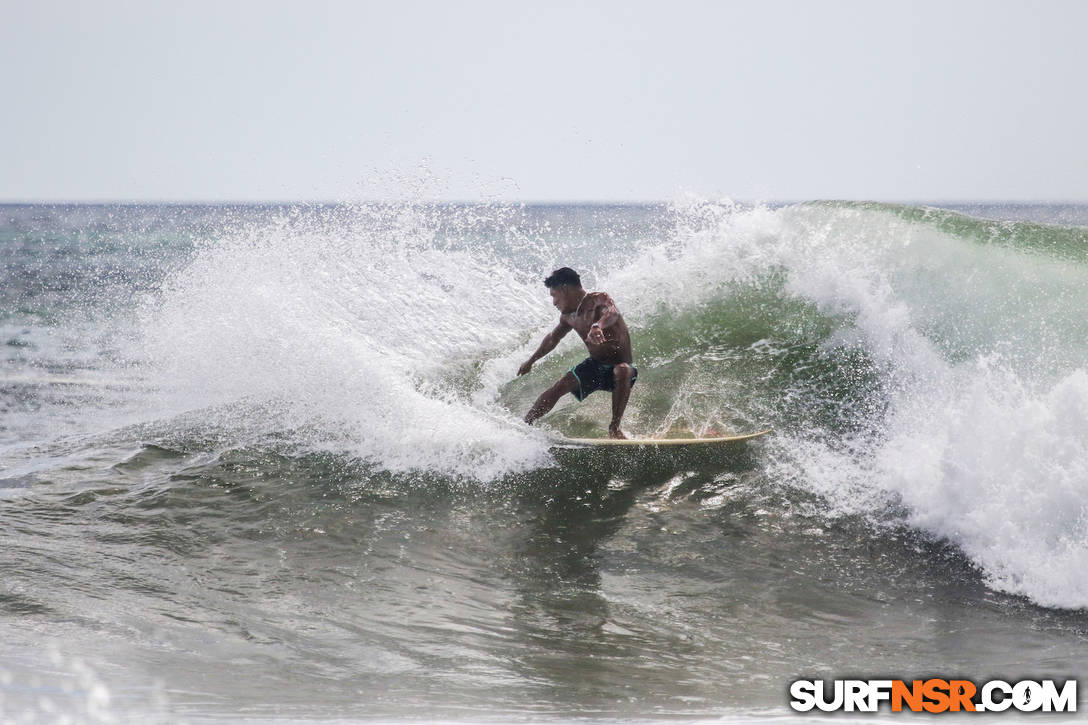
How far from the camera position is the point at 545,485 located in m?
6.65

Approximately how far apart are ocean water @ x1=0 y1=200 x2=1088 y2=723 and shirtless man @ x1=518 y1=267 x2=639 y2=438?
1.44ft

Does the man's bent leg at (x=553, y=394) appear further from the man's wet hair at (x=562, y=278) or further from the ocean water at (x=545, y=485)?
the man's wet hair at (x=562, y=278)

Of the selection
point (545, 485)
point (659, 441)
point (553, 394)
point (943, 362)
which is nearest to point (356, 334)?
point (553, 394)

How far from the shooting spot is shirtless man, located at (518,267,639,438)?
722 centimetres

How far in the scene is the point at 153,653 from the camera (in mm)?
3838

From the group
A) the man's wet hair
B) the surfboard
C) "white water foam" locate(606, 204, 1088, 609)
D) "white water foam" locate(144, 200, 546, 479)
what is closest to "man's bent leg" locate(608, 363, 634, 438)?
the surfboard

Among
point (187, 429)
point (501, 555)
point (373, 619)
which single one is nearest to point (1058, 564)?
point (501, 555)

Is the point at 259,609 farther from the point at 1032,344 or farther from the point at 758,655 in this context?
the point at 1032,344

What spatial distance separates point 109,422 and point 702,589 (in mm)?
6160

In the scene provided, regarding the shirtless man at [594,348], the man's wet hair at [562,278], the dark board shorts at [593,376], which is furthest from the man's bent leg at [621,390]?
the man's wet hair at [562,278]

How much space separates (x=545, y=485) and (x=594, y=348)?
1285 millimetres

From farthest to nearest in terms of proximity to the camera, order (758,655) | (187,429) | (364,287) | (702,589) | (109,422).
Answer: (364,287) < (109,422) < (187,429) < (702,589) < (758,655)

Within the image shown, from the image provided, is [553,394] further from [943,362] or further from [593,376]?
[943,362]

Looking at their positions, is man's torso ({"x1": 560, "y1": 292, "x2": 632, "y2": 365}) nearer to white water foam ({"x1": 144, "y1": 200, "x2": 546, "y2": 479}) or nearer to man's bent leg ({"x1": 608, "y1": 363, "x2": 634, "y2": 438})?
man's bent leg ({"x1": 608, "y1": 363, "x2": 634, "y2": 438})
